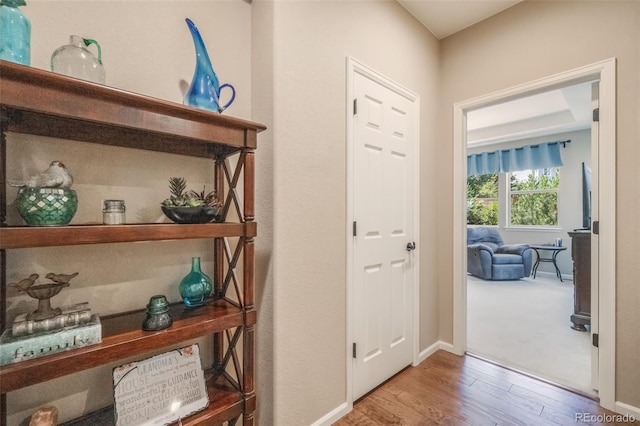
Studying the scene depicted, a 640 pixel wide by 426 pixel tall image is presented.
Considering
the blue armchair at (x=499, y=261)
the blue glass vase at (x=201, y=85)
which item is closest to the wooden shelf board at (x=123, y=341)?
the blue glass vase at (x=201, y=85)

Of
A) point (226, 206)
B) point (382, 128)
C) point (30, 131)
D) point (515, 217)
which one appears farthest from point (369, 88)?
point (515, 217)

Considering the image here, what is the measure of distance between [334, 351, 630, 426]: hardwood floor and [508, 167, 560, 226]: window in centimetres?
497

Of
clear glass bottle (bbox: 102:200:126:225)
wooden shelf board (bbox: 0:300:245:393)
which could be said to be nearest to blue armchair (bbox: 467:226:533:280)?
wooden shelf board (bbox: 0:300:245:393)

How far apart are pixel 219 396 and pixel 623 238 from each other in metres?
2.46

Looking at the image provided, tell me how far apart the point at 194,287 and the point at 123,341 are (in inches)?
13.4

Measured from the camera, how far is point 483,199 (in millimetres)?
6676

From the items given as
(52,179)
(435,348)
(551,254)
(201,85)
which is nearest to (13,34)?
(52,179)

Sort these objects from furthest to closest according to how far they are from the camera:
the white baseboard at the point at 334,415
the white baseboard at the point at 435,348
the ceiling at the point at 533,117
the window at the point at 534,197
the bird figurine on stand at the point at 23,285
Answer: the window at the point at 534,197
the ceiling at the point at 533,117
the white baseboard at the point at 435,348
the white baseboard at the point at 334,415
the bird figurine on stand at the point at 23,285

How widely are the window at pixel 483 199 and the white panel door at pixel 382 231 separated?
211 inches

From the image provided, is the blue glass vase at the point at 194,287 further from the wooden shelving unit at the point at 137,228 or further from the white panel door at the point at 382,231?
the white panel door at the point at 382,231

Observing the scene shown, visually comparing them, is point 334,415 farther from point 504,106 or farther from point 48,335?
point 504,106

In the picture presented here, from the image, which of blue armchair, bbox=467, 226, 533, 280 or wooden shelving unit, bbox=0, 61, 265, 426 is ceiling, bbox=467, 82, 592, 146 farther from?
wooden shelving unit, bbox=0, 61, 265, 426

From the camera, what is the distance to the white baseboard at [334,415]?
1.59 metres

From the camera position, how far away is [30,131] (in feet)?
3.17
